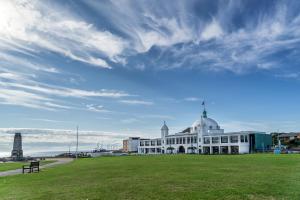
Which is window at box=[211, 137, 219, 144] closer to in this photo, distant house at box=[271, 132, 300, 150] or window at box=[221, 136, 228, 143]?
window at box=[221, 136, 228, 143]

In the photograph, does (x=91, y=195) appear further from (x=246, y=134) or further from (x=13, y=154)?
(x=246, y=134)

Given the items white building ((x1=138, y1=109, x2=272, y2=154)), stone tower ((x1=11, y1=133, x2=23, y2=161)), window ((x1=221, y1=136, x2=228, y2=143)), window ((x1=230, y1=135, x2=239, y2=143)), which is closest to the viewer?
stone tower ((x1=11, y1=133, x2=23, y2=161))

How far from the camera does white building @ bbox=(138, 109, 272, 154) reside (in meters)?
110

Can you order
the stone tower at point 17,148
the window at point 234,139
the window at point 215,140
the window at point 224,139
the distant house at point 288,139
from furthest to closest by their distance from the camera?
the distant house at point 288,139 < the window at point 215,140 < the window at point 224,139 < the window at point 234,139 < the stone tower at point 17,148

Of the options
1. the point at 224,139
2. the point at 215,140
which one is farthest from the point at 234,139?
the point at 215,140

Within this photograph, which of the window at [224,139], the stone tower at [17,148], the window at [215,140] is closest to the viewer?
the stone tower at [17,148]

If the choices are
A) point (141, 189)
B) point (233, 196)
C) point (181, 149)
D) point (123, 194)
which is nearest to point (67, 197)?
point (123, 194)

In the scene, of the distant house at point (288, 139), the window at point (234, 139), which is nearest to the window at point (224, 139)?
the window at point (234, 139)

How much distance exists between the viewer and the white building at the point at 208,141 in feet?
361

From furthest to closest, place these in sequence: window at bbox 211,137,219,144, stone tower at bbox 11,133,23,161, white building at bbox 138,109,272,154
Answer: window at bbox 211,137,219,144
white building at bbox 138,109,272,154
stone tower at bbox 11,133,23,161

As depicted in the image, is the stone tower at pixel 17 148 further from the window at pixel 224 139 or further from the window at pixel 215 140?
the window at pixel 224 139

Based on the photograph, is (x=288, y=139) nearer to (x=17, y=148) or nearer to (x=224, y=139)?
(x=224, y=139)

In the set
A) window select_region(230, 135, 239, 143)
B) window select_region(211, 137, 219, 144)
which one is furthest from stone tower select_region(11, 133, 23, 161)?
window select_region(230, 135, 239, 143)

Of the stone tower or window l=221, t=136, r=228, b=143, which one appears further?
window l=221, t=136, r=228, b=143
